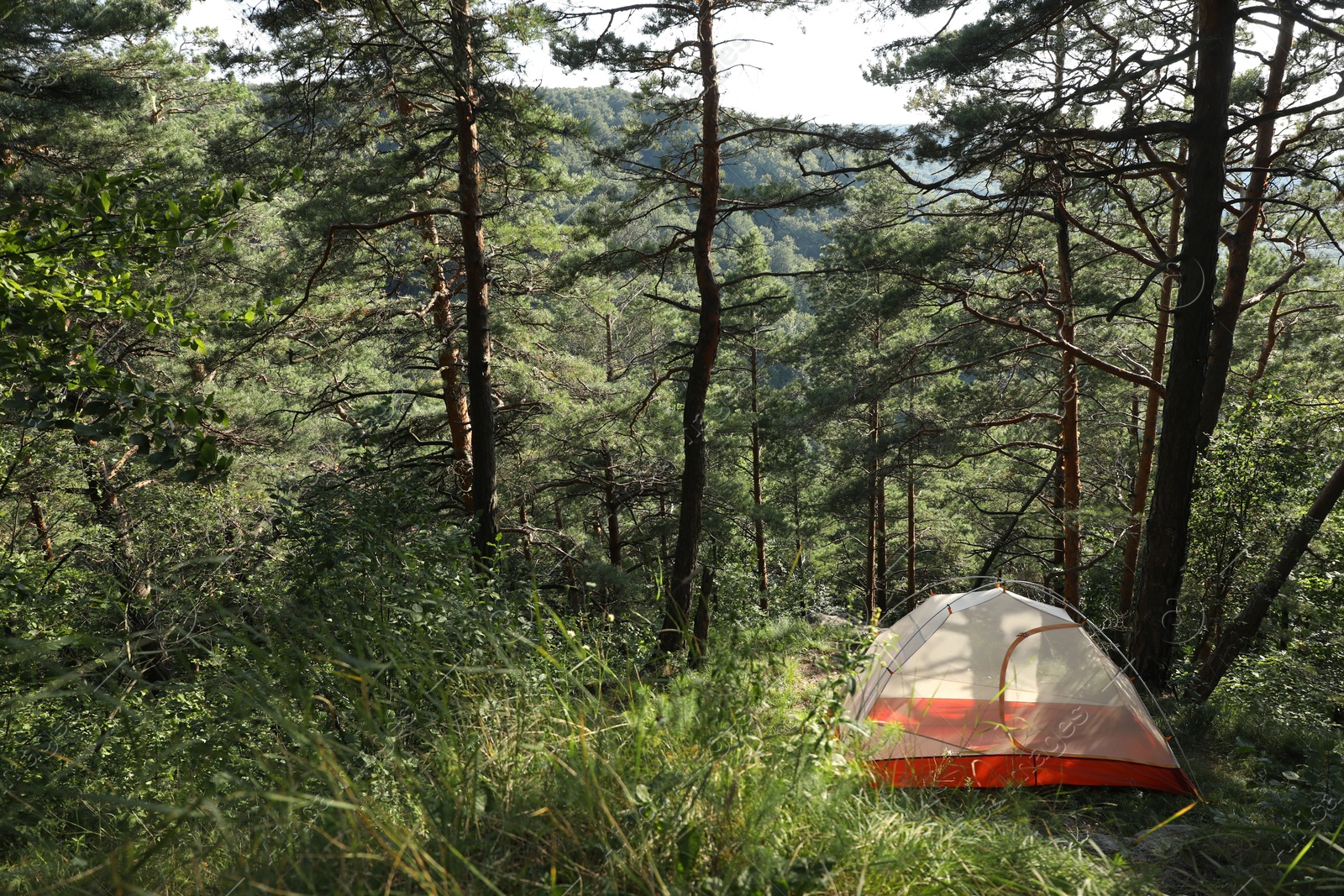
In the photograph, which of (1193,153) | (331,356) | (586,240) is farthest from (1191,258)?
(331,356)

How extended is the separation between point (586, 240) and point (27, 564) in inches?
269

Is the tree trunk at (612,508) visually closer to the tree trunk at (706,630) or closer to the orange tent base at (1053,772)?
the tree trunk at (706,630)

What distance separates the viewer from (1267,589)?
5.41 meters

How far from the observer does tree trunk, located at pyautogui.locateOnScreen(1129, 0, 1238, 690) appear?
521cm

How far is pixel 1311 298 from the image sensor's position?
1234 cm

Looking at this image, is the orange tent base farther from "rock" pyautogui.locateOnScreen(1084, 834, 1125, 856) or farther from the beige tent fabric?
"rock" pyautogui.locateOnScreen(1084, 834, 1125, 856)

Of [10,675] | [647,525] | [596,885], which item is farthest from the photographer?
[647,525]

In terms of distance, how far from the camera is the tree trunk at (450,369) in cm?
913

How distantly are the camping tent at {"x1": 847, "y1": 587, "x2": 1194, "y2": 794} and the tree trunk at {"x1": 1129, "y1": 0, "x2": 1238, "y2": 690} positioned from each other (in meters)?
1.42

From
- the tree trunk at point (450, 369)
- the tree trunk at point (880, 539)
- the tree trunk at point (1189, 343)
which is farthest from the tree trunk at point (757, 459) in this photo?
the tree trunk at point (1189, 343)

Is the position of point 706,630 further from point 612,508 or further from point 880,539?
point 880,539

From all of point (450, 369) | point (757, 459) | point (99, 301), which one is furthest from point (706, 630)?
point (757, 459)

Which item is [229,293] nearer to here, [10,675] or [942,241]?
[10,675]

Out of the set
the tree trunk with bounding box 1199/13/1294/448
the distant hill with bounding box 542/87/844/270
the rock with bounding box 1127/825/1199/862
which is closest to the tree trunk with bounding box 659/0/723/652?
the distant hill with bounding box 542/87/844/270
